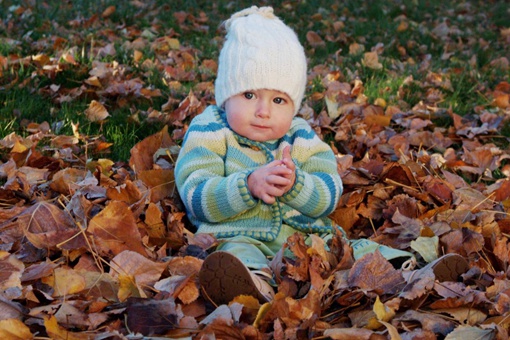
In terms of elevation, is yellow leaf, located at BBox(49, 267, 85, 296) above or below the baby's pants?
above

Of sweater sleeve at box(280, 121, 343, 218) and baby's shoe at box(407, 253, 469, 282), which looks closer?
baby's shoe at box(407, 253, 469, 282)

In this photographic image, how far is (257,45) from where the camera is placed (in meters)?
2.53

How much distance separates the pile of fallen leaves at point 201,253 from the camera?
1.84 m

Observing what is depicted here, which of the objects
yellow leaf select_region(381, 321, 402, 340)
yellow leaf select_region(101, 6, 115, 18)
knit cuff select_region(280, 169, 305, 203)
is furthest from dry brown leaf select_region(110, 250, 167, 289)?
yellow leaf select_region(101, 6, 115, 18)

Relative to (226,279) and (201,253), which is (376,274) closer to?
(226,279)

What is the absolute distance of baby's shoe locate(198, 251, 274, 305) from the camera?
1.92 metres

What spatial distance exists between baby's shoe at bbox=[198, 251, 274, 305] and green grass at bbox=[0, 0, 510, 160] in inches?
54.0

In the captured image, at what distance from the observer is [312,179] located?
8.29ft

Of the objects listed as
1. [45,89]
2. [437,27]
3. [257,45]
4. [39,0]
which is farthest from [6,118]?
[437,27]

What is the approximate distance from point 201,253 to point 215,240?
10cm

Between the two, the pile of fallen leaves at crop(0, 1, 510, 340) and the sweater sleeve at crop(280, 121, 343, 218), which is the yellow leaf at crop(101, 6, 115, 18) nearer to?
the pile of fallen leaves at crop(0, 1, 510, 340)

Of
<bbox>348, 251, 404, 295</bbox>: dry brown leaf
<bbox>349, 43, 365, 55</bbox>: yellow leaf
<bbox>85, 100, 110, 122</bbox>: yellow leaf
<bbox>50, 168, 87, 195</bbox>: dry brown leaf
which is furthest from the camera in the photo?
<bbox>349, 43, 365, 55</bbox>: yellow leaf

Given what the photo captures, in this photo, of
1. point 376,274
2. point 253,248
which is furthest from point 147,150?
point 376,274

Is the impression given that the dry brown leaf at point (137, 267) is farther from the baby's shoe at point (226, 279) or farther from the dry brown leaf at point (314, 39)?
the dry brown leaf at point (314, 39)
